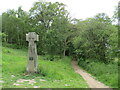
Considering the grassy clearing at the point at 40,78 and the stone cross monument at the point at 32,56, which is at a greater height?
the stone cross monument at the point at 32,56

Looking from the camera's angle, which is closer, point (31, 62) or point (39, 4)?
point (31, 62)

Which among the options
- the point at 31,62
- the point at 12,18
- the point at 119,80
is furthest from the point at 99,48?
the point at 12,18

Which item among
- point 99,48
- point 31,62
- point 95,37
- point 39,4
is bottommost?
point 31,62

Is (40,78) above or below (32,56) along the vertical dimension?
below

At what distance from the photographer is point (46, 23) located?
29.9 meters

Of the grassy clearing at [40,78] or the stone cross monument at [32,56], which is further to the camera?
the stone cross monument at [32,56]

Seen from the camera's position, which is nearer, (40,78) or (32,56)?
(40,78)

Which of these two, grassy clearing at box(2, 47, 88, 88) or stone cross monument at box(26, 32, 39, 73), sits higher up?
stone cross monument at box(26, 32, 39, 73)

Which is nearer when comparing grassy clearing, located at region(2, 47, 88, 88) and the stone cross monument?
grassy clearing, located at region(2, 47, 88, 88)

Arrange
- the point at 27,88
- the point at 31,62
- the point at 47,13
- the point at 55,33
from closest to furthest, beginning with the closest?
the point at 27,88, the point at 31,62, the point at 55,33, the point at 47,13

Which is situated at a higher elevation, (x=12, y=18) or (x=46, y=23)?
(x=12, y=18)

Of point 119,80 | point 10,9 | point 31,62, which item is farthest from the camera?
point 10,9

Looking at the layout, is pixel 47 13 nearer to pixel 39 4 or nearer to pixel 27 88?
pixel 39 4

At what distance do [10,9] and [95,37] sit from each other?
3643 centimetres
